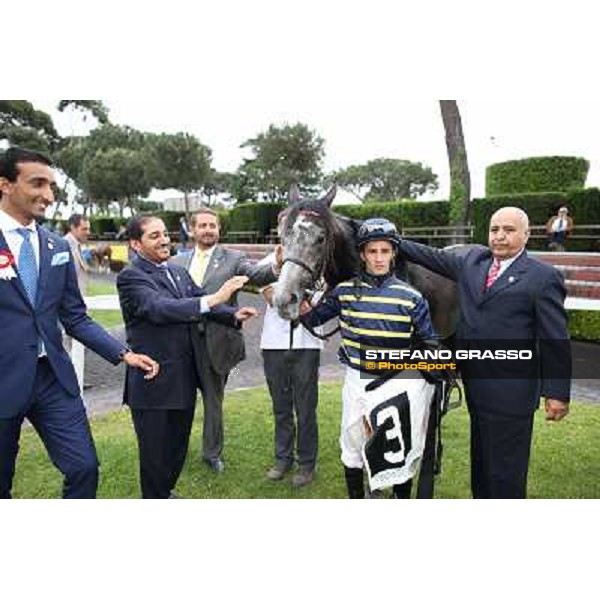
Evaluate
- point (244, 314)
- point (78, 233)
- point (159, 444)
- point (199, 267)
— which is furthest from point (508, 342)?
point (78, 233)

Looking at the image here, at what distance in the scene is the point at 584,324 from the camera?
11.7 feet

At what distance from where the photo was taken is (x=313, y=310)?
9.11 feet

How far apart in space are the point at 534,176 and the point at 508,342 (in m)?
1.43

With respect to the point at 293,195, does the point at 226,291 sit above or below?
below

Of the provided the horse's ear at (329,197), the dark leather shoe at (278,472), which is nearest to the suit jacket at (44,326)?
the horse's ear at (329,197)

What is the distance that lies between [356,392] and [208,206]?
75.6 inches

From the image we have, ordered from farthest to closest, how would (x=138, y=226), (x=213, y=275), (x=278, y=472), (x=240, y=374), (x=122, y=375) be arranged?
(x=122, y=375) → (x=240, y=374) → (x=278, y=472) → (x=213, y=275) → (x=138, y=226)

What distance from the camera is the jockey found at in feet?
8.51

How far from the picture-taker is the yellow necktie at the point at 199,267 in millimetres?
3629

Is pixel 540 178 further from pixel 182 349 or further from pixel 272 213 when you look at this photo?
pixel 182 349

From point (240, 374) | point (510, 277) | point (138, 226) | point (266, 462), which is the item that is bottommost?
point (266, 462)

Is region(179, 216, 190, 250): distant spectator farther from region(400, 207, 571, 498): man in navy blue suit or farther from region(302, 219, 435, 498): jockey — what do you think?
region(400, 207, 571, 498): man in navy blue suit

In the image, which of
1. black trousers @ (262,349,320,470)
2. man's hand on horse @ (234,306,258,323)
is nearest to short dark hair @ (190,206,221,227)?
man's hand on horse @ (234,306,258,323)

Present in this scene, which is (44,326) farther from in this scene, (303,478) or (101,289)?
(303,478)
